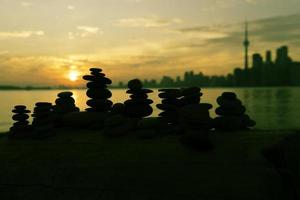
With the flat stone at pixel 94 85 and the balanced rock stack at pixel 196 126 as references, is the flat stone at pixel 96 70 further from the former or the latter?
the balanced rock stack at pixel 196 126

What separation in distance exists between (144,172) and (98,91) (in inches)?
277

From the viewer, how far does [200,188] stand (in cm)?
859

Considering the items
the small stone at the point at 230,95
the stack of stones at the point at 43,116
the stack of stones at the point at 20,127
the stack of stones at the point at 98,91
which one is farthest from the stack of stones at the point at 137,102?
the stack of stones at the point at 20,127

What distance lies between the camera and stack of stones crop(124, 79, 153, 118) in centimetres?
1430

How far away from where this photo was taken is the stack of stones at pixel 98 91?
15391 millimetres

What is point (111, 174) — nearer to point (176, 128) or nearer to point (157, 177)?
point (157, 177)

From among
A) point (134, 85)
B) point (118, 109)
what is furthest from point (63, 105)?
point (134, 85)

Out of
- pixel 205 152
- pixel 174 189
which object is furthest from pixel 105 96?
pixel 174 189

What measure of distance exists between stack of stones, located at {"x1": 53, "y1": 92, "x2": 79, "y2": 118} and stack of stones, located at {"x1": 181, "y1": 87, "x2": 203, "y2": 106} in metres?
5.42

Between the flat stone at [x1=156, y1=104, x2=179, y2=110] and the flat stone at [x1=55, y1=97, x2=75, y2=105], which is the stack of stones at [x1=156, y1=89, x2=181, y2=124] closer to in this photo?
the flat stone at [x1=156, y1=104, x2=179, y2=110]

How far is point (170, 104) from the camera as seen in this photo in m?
13.9

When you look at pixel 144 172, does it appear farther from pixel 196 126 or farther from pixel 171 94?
Result: pixel 171 94

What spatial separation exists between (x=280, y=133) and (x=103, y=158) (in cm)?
609

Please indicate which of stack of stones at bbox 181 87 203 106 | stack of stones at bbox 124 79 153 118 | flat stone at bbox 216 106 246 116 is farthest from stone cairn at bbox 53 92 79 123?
flat stone at bbox 216 106 246 116
